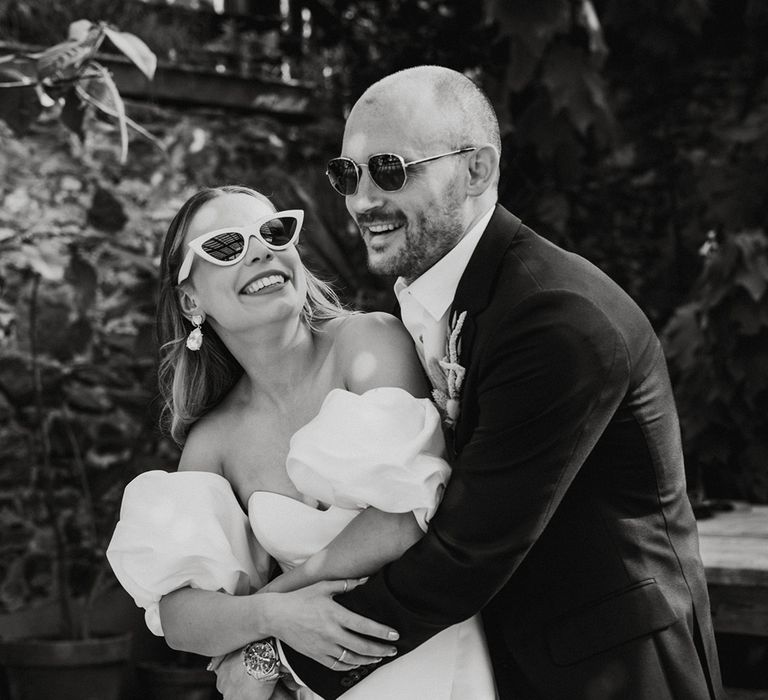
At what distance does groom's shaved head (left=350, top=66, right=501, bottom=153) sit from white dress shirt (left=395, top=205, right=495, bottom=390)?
16cm

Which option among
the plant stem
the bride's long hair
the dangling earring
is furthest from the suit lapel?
the plant stem

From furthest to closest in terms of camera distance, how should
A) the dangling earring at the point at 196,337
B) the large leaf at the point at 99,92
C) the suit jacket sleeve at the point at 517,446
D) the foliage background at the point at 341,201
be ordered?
the foliage background at the point at 341,201, the large leaf at the point at 99,92, the dangling earring at the point at 196,337, the suit jacket sleeve at the point at 517,446

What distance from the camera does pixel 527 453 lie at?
2.01 metres

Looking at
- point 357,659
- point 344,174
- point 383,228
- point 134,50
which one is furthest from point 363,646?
point 134,50

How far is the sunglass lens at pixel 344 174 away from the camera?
2.32 m

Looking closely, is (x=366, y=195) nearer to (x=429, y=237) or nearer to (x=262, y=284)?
(x=429, y=237)

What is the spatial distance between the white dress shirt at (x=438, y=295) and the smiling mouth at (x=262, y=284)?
0.86 ft

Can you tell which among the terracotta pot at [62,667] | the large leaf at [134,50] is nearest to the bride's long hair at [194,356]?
the large leaf at [134,50]

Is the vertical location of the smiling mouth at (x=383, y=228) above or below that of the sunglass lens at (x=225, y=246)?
above

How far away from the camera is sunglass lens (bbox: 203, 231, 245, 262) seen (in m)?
2.44

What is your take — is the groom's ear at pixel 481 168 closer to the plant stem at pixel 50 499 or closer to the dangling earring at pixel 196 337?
the dangling earring at pixel 196 337

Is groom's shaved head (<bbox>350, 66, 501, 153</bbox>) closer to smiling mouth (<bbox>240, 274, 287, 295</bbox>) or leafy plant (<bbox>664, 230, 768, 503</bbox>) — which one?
smiling mouth (<bbox>240, 274, 287, 295</bbox>)

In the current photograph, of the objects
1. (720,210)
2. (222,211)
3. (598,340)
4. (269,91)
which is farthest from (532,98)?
(598,340)

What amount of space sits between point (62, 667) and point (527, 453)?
3.74 metres
